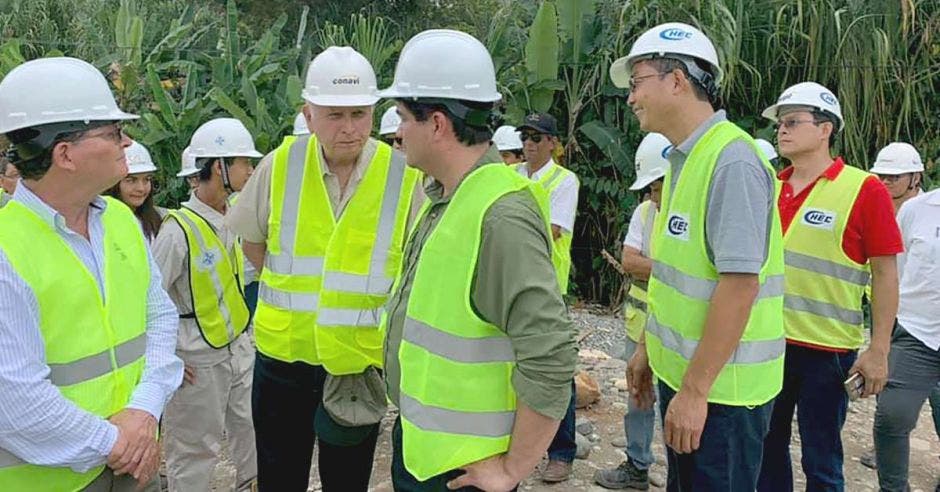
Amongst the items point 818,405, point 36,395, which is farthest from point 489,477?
point 818,405

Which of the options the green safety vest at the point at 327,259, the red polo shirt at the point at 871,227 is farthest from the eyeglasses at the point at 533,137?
the green safety vest at the point at 327,259

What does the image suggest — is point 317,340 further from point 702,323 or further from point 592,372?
point 592,372

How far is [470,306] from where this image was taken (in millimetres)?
1851

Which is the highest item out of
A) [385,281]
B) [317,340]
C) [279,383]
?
[385,281]

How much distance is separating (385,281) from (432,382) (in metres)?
0.98

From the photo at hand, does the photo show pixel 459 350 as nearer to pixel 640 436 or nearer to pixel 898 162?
pixel 640 436

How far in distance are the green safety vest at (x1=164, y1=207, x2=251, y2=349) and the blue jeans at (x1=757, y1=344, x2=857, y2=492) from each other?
2.51 metres

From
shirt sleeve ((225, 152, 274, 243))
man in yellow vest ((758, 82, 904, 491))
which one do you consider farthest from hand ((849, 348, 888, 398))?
shirt sleeve ((225, 152, 274, 243))

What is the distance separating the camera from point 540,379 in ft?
5.88

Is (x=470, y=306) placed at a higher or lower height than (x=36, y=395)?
higher

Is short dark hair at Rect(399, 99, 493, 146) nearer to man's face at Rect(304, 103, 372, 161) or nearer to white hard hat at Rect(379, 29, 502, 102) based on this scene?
white hard hat at Rect(379, 29, 502, 102)

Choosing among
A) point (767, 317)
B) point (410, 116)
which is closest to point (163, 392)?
point (410, 116)

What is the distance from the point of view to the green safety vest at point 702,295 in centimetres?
238

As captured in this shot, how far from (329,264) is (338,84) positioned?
0.66 m
